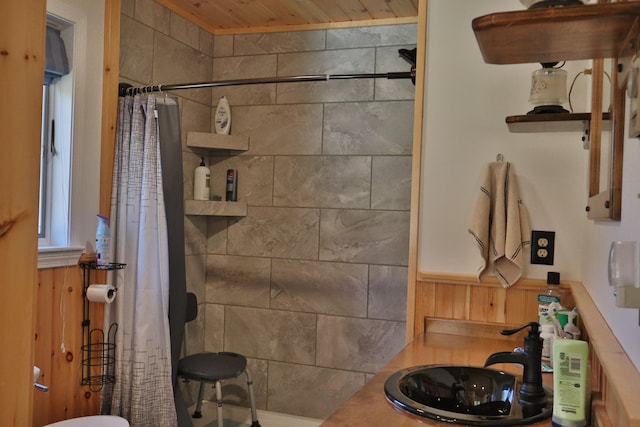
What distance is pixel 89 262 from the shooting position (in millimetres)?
2594

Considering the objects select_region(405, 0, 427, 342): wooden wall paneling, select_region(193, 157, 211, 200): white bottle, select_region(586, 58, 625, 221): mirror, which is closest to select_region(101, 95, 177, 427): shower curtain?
select_region(193, 157, 211, 200): white bottle

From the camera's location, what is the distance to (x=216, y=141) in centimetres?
342

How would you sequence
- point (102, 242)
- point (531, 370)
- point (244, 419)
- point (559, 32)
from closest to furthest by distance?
point (559, 32)
point (531, 370)
point (102, 242)
point (244, 419)

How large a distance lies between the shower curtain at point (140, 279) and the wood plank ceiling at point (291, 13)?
0.90 m

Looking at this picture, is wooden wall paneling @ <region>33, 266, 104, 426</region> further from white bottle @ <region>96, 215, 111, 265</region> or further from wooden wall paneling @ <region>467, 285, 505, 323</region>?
wooden wall paneling @ <region>467, 285, 505, 323</region>

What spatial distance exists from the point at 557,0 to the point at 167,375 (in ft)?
7.30

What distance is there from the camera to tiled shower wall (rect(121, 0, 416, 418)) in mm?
3305

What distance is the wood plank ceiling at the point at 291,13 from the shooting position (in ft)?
10.3

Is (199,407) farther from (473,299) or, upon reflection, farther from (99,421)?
(473,299)

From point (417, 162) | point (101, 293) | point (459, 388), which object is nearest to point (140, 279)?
point (101, 293)

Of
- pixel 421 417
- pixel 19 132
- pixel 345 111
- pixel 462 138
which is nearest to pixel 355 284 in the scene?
pixel 345 111

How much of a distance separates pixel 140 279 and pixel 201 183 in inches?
39.5

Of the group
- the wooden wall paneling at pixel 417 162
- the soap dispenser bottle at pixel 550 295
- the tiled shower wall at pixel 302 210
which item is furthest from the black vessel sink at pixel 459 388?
the tiled shower wall at pixel 302 210

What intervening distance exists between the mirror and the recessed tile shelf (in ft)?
7.28
